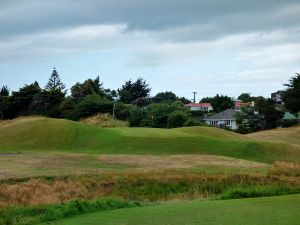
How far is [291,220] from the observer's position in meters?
11.0

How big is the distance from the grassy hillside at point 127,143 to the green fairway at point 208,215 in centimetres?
3193

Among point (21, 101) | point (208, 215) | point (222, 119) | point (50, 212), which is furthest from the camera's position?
point (222, 119)

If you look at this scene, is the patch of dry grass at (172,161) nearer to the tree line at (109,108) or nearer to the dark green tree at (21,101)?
the tree line at (109,108)

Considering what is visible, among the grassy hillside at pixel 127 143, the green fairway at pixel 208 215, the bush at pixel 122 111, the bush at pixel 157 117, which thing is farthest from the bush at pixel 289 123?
the green fairway at pixel 208 215

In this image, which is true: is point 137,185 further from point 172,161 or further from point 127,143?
point 127,143

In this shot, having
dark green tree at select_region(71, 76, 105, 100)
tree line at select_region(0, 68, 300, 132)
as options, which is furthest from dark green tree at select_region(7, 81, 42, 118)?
dark green tree at select_region(71, 76, 105, 100)

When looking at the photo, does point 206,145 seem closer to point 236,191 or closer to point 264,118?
point 236,191

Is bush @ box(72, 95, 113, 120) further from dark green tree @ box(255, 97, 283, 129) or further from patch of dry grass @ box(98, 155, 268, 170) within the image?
patch of dry grass @ box(98, 155, 268, 170)

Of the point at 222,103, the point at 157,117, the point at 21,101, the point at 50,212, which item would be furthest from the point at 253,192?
the point at 222,103

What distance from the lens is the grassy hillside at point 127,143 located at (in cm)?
4747

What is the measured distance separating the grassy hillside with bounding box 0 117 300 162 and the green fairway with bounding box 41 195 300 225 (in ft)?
105

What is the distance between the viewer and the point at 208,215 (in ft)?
39.4

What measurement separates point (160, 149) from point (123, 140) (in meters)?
4.63

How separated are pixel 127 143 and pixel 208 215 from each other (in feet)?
126
